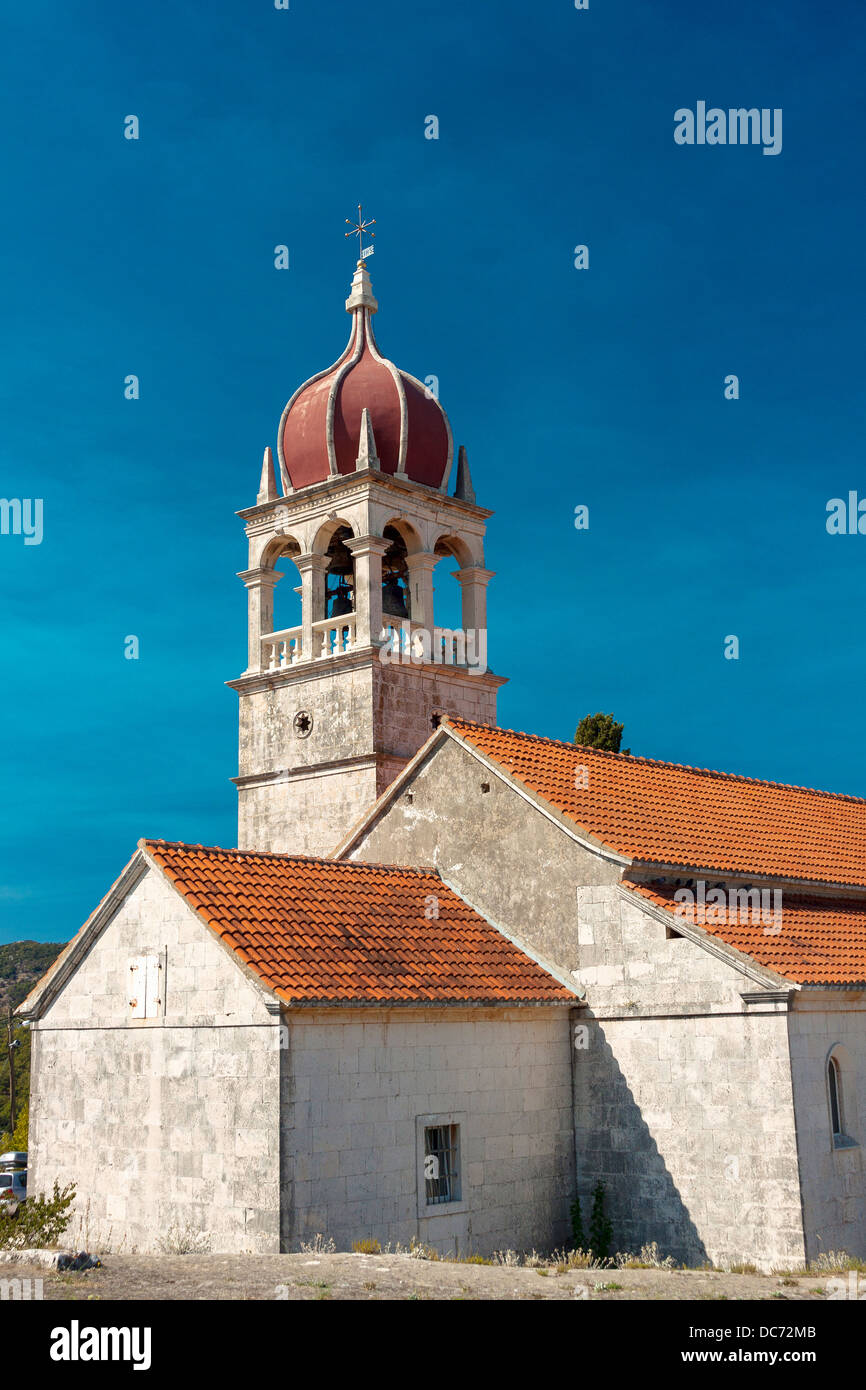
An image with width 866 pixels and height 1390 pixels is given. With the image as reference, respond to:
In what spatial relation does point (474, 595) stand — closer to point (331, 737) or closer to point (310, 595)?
point (310, 595)

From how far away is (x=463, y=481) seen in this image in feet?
92.1

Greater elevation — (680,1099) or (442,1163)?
(680,1099)

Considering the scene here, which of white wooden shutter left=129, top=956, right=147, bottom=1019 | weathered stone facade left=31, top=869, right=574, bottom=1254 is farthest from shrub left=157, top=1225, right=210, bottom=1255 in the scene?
white wooden shutter left=129, top=956, right=147, bottom=1019

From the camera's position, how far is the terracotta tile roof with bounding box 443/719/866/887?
17.3 m

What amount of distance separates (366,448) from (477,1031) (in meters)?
14.1

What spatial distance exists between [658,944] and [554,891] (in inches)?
67.1

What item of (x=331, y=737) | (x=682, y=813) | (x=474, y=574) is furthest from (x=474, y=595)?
(x=682, y=813)

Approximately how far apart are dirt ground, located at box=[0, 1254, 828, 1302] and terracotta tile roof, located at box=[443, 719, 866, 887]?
6.32 metres

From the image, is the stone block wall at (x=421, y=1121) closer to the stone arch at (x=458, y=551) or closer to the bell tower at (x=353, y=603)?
the bell tower at (x=353, y=603)

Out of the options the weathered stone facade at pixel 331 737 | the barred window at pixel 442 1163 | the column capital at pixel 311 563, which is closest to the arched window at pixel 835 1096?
the barred window at pixel 442 1163

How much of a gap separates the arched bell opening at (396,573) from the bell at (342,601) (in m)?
0.74

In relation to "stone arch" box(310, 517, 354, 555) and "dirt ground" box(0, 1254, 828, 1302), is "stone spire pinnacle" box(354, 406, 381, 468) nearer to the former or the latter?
"stone arch" box(310, 517, 354, 555)
